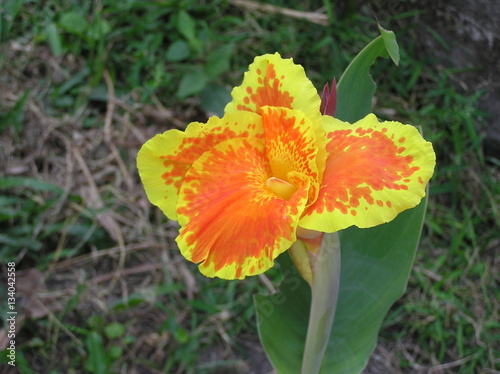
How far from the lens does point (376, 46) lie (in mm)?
882

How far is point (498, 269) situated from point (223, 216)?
109 centimetres

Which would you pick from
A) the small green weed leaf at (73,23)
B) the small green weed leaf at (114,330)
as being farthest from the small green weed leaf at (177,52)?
the small green weed leaf at (114,330)

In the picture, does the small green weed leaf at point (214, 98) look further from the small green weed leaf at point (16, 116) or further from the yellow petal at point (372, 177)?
the yellow petal at point (372, 177)

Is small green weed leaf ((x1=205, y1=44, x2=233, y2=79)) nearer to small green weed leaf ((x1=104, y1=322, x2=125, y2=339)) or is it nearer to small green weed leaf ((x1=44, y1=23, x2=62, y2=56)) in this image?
small green weed leaf ((x1=44, y1=23, x2=62, y2=56))

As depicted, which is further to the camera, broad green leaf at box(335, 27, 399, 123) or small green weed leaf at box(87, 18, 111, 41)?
small green weed leaf at box(87, 18, 111, 41)

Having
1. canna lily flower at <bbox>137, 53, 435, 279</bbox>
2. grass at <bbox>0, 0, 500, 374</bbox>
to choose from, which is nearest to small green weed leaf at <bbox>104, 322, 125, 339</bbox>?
grass at <bbox>0, 0, 500, 374</bbox>

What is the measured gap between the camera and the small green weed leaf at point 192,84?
161 centimetres

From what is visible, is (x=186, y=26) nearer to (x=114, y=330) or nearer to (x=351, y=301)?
(x=114, y=330)

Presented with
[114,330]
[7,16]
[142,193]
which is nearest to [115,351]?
[114,330]

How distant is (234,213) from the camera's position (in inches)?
27.5

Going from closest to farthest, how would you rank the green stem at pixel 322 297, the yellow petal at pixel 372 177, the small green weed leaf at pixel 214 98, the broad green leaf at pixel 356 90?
the yellow petal at pixel 372 177 < the green stem at pixel 322 297 < the broad green leaf at pixel 356 90 < the small green weed leaf at pixel 214 98

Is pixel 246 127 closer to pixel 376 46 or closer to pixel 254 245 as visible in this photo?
pixel 254 245

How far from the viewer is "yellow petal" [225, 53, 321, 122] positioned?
74 cm

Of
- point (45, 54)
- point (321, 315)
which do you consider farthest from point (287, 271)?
point (45, 54)
